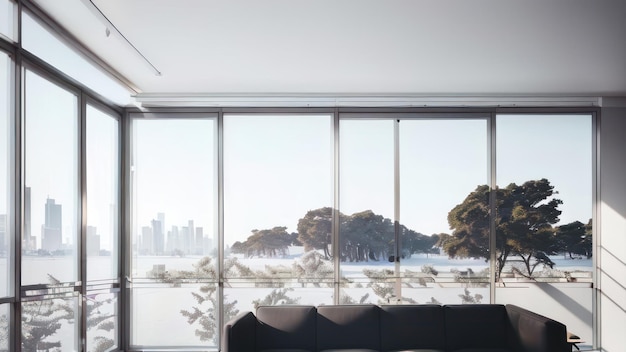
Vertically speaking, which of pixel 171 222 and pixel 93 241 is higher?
pixel 171 222

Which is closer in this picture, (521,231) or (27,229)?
(27,229)

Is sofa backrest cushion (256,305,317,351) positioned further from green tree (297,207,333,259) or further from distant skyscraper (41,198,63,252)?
distant skyscraper (41,198,63,252)

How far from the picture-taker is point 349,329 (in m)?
5.80

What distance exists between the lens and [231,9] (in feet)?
14.7

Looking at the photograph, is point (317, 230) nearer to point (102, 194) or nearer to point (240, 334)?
point (240, 334)

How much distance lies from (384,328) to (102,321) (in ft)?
10.6

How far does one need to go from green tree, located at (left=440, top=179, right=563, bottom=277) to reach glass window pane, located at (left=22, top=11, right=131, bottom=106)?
4.24 metres

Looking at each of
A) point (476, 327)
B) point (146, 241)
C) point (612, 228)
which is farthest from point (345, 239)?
point (612, 228)

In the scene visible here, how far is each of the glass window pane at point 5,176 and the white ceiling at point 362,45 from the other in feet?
2.02

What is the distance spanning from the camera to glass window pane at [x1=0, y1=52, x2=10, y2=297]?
432cm

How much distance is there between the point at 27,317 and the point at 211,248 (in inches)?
112

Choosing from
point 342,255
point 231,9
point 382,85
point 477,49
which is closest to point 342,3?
point 231,9

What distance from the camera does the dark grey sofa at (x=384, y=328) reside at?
5.74 m

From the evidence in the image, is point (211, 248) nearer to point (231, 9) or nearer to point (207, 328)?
point (207, 328)
